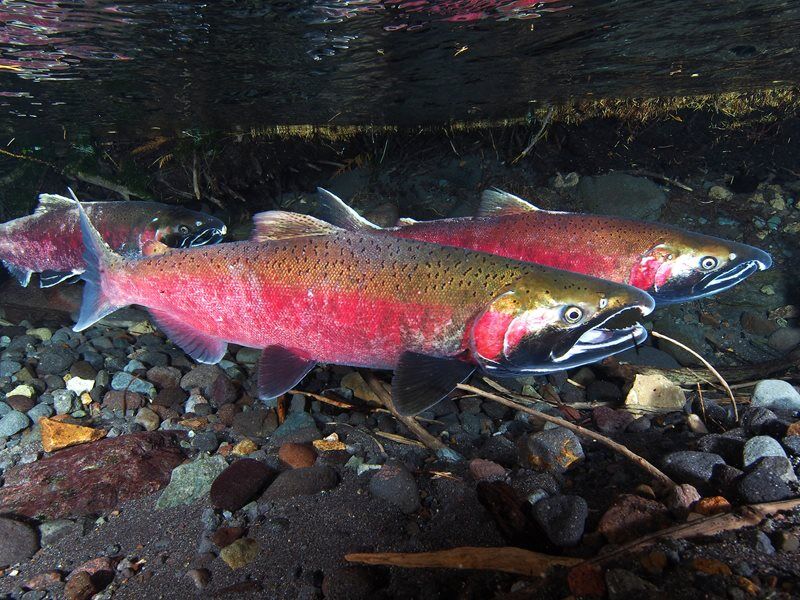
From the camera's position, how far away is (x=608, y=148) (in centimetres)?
833

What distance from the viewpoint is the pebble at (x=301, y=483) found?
2.64 metres

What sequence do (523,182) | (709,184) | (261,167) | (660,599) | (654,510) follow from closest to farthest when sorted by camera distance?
(660,599)
(654,510)
(709,184)
(523,182)
(261,167)

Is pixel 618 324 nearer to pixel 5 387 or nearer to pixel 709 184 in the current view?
pixel 5 387

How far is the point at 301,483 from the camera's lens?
2.68 metres

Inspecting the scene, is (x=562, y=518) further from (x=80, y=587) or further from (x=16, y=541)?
(x=16, y=541)

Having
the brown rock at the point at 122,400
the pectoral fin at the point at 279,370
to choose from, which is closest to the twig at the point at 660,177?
the pectoral fin at the point at 279,370

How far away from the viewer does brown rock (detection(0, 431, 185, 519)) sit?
2.75m

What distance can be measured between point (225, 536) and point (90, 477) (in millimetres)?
1365

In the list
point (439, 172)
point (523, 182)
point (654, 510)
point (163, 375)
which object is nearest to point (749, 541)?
point (654, 510)

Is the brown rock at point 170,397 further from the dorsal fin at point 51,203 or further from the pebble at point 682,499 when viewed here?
the pebble at point 682,499

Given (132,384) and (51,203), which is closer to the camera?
(132,384)

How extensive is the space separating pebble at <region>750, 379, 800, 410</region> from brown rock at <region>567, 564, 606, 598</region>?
2394 millimetres

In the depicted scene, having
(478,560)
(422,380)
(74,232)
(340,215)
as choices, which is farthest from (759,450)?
(74,232)

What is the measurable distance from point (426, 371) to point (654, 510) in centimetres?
135
